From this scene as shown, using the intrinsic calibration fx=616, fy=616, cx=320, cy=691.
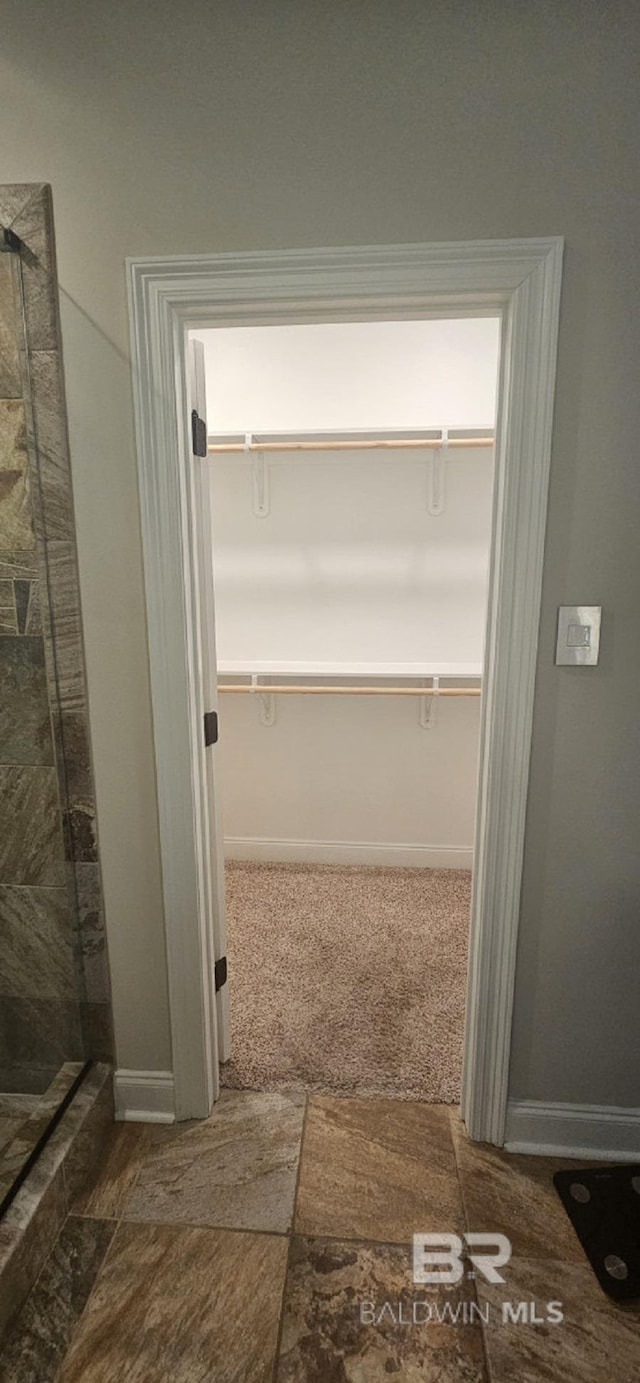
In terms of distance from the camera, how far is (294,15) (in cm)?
114

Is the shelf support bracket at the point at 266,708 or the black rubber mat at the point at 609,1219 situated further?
the shelf support bracket at the point at 266,708

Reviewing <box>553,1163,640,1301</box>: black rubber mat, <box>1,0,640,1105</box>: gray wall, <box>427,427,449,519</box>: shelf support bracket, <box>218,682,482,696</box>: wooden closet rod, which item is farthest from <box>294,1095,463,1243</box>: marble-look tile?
<box>427,427,449,519</box>: shelf support bracket

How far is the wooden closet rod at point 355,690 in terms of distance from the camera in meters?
2.71

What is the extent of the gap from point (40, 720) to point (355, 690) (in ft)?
4.88

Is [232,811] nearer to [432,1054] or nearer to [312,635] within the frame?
[312,635]

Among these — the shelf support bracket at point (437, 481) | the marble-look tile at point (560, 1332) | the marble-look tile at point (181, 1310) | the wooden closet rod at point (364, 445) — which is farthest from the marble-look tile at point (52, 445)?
the marble-look tile at point (560, 1332)

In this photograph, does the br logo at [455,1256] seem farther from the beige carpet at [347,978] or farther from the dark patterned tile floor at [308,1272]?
the beige carpet at [347,978]

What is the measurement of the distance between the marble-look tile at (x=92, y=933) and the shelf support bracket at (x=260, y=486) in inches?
70.2

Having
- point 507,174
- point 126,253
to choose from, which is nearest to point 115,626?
point 126,253

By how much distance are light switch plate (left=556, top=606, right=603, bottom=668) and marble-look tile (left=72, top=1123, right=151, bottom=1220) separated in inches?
62.6

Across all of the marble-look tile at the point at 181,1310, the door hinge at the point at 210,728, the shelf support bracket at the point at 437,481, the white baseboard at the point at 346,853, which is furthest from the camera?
the white baseboard at the point at 346,853

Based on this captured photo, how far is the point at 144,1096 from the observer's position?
165 centimetres

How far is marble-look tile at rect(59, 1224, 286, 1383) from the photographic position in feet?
3.68

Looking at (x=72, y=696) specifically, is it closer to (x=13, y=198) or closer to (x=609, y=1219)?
(x=13, y=198)
